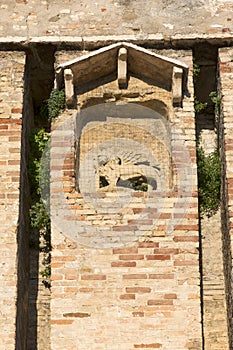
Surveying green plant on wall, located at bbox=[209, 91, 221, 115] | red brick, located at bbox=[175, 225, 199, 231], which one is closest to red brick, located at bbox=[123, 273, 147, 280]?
red brick, located at bbox=[175, 225, 199, 231]

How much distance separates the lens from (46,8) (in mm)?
8469

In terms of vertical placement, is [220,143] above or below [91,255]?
above

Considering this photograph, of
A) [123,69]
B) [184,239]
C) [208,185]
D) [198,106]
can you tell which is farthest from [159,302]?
[123,69]

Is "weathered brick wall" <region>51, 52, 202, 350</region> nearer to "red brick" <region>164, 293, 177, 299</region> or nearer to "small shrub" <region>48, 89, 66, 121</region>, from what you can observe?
"red brick" <region>164, 293, 177, 299</region>

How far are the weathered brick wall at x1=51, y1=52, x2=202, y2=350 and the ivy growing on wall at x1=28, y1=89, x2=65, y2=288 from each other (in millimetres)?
244

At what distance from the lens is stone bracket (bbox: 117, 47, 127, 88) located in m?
8.06

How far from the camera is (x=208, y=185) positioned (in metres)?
8.11

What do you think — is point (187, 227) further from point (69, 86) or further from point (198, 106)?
point (69, 86)

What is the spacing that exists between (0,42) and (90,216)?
6.71ft

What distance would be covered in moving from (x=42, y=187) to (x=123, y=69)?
4.65 feet

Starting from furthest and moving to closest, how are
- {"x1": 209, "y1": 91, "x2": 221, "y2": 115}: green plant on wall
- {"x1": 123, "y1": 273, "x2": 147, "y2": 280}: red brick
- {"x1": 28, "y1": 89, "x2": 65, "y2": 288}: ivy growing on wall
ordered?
1. {"x1": 209, "y1": 91, "x2": 221, "y2": 115}: green plant on wall
2. {"x1": 28, "y1": 89, "x2": 65, "y2": 288}: ivy growing on wall
3. {"x1": 123, "y1": 273, "x2": 147, "y2": 280}: red brick

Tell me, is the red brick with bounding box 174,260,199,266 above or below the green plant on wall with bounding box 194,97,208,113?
below

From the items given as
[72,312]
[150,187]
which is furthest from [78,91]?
[72,312]

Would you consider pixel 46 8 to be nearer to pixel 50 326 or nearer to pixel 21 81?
pixel 21 81
